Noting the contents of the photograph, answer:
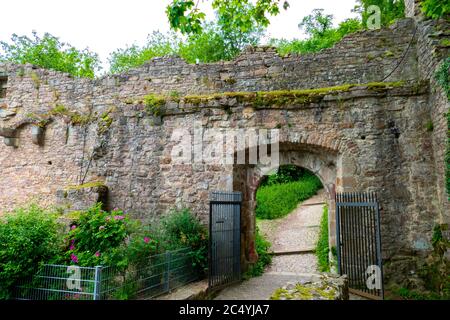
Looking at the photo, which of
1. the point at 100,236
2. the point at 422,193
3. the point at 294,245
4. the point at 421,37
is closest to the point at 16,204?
the point at 100,236

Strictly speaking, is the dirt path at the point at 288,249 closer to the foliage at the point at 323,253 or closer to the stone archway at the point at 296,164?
the foliage at the point at 323,253

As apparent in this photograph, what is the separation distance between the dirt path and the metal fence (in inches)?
45.3

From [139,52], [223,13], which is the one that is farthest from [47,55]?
[223,13]

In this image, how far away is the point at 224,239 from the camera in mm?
6082

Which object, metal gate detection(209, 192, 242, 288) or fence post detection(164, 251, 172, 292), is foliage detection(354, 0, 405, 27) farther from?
fence post detection(164, 251, 172, 292)

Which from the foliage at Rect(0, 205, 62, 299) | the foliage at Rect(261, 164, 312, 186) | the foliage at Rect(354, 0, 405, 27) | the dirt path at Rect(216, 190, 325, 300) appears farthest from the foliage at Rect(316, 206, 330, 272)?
the foliage at Rect(354, 0, 405, 27)

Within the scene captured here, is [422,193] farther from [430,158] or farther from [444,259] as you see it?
[444,259]

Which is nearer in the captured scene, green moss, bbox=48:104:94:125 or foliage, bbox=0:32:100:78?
green moss, bbox=48:104:94:125

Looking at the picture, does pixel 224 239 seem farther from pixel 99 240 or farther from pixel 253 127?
pixel 253 127

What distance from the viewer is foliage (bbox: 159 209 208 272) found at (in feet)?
19.8

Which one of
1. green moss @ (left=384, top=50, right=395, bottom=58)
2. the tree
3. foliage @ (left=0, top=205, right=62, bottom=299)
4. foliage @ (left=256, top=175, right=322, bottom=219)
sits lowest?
foliage @ (left=0, top=205, right=62, bottom=299)

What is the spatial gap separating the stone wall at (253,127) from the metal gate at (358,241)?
39cm

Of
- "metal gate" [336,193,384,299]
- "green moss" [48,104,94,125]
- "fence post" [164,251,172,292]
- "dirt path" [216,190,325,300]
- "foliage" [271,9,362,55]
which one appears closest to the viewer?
"fence post" [164,251,172,292]

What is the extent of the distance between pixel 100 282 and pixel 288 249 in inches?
260
